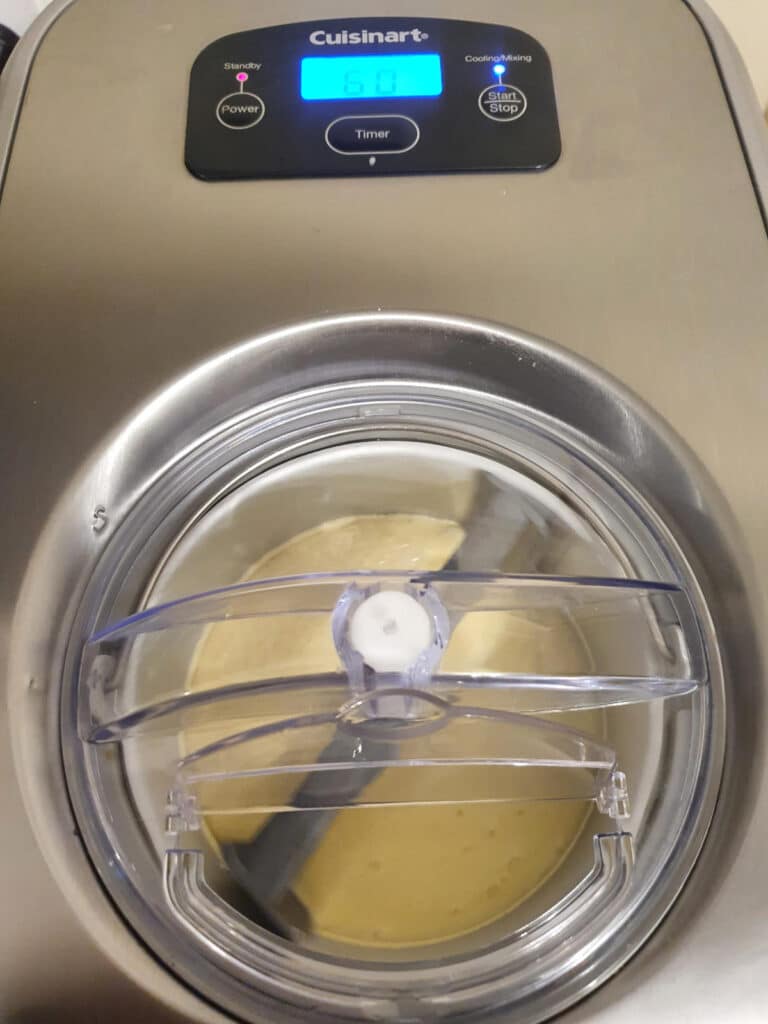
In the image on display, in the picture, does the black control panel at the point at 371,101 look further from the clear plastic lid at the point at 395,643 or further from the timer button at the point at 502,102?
the clear plastic lid at the point at 395,643

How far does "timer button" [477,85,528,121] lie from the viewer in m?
0.55

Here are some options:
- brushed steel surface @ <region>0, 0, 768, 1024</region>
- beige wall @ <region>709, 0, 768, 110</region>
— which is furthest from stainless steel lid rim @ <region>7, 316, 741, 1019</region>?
beige wall @ <region>709, 0, 768, 110</region>

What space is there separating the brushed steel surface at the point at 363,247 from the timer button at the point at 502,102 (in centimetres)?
3

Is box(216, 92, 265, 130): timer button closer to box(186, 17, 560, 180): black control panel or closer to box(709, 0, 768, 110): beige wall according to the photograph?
box(186, 17, 560, 180): black control panel

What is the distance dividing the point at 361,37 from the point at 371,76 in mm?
35

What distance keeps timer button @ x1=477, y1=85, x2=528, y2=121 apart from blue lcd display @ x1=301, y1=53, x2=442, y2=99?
0.10 ft

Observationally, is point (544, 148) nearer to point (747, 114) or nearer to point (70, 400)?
point (747, 114)

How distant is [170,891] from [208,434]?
0.24 meters

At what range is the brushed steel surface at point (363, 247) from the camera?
1.60 ft

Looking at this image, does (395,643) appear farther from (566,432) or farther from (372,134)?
(372,134)

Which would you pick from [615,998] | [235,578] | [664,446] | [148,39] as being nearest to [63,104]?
[148,39]

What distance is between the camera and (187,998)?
39 cm

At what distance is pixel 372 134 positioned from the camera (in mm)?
547

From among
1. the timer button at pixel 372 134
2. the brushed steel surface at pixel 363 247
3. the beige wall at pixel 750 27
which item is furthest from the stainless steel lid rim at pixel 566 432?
the beige wall at pixel 750 27
